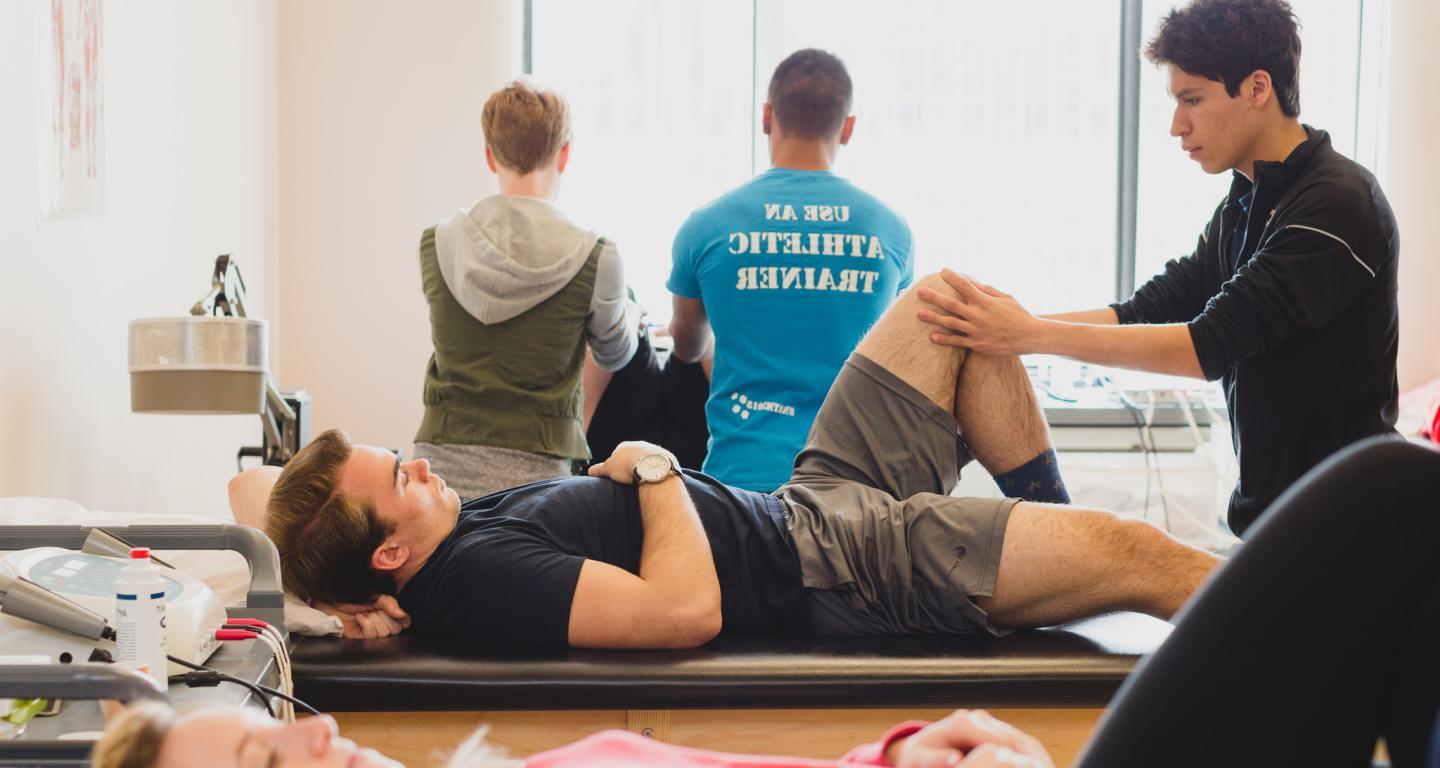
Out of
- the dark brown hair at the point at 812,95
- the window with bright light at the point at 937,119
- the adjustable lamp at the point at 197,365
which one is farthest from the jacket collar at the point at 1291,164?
the window with bright light at the point at 937,119

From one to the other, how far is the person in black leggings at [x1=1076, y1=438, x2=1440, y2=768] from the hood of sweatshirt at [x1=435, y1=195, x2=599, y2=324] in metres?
1.76

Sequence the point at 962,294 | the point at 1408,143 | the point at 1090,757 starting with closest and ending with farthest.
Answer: the point at 1090,757, the point at 962,294, the point at 1408,143

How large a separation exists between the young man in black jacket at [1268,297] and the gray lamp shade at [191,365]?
1187 mm

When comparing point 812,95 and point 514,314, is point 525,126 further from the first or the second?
point 812,95

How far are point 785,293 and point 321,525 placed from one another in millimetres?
1088

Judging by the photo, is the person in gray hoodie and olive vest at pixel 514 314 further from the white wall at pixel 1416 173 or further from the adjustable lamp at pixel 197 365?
the white wall at pixel 1416 173

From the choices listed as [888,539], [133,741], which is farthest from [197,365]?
[133,741]

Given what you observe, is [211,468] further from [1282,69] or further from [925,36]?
[925,36]

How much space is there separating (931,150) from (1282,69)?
2466 millimetres

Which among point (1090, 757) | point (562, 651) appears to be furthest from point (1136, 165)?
point (1090, 757)

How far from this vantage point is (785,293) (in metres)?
2.50

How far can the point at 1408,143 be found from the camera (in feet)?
14.2

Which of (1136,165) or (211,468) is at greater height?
(1136,165)

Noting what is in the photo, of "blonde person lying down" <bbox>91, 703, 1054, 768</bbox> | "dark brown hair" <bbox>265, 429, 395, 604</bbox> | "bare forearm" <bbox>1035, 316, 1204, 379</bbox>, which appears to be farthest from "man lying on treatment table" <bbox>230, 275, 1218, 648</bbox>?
"blonde person lying down" <bbox>91, 703, 1054, 768</bbox>
